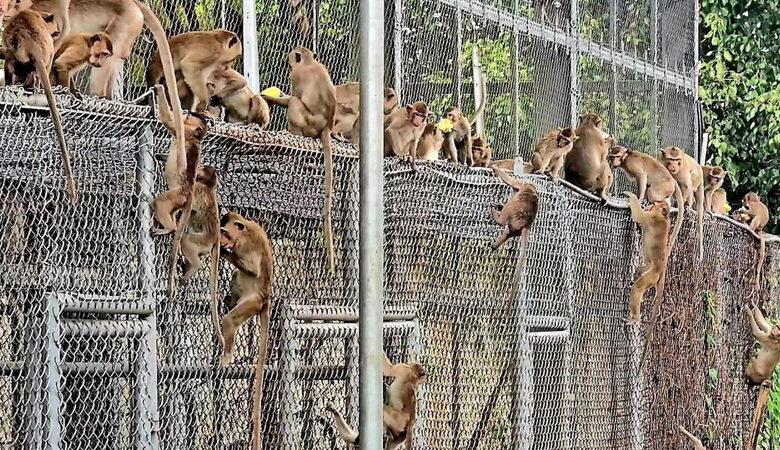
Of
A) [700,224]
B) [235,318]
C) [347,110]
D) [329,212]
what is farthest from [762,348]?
[235,318]

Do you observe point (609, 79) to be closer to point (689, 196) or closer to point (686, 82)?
point (689, 196)

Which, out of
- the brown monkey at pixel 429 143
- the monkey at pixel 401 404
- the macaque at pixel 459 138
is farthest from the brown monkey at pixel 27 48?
the macaque at pixel 459 138

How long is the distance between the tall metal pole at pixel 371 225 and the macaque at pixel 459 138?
5253mm

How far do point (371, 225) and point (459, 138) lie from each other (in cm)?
560

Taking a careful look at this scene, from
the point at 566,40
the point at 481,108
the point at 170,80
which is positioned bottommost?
the point at 170,80

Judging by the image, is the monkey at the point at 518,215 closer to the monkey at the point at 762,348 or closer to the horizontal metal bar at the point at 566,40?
the horizontal metal bar at the point at 566,40

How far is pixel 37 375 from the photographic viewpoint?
4570 mm

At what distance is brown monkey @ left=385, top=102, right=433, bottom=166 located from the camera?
25.5 feet

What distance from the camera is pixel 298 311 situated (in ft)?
19.1

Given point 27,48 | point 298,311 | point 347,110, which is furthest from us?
point 347,110

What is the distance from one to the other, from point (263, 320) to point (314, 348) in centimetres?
73

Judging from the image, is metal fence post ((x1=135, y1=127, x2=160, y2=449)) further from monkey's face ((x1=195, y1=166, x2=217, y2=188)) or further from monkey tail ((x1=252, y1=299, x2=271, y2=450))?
monkey tail ((x1=252, y1=299, x2=271, y2=450))

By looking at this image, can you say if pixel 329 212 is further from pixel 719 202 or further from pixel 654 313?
pixel 719 202

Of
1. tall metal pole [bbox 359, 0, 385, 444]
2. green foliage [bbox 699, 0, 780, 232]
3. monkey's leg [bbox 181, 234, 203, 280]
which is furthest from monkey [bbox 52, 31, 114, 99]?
green foliage [bbox 699, 0, 780, 232]
